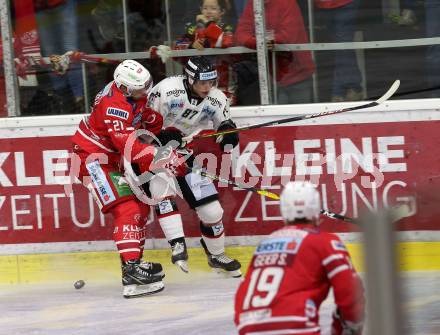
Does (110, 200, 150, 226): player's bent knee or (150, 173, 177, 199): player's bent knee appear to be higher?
(150, 173, 177, 199): player's bent knee

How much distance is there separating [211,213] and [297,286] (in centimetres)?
238

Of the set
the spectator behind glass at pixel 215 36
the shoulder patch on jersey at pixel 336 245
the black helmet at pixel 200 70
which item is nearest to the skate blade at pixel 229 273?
the spectator behind glass at pixel 215 36

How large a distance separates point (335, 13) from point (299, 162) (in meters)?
0.80

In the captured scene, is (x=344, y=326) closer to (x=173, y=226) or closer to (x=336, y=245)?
(x=336, y=245)

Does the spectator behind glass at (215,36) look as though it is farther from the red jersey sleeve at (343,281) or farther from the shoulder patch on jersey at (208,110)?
the red jersey sleeve at (343,281)

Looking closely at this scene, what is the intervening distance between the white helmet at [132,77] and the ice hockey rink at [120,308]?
41.3 inches

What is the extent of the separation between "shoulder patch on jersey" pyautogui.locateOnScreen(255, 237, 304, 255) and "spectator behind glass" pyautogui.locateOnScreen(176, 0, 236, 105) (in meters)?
2.57

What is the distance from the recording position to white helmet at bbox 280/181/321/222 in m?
4.00

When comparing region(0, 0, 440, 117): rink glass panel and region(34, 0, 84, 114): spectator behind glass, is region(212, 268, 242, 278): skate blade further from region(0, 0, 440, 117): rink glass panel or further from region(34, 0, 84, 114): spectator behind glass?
region(34, 0, 84, 114): spectator behind glass

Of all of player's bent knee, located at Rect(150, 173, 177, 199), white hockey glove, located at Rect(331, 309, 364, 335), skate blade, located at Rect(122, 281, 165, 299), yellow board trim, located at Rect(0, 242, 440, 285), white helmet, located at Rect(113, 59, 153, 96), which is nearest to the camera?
white hockey glove, located at Rect(331, 309, 364, 335)

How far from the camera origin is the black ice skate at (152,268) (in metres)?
6.11

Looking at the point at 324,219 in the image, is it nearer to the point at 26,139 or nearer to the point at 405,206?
the point at 26,139

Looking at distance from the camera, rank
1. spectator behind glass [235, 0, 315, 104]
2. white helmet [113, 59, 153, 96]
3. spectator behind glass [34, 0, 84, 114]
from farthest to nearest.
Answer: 1. spectator behind glass [34, 0, 84, 114]
2. spectator behind glass [235, 0, 315, 104]
3. white helmet [113, 59, 153, 96]

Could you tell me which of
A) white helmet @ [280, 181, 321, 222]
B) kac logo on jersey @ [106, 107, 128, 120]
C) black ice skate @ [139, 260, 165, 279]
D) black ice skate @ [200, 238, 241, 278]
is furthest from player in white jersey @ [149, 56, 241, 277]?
white helmet @ [280, 181, 321, 222]
